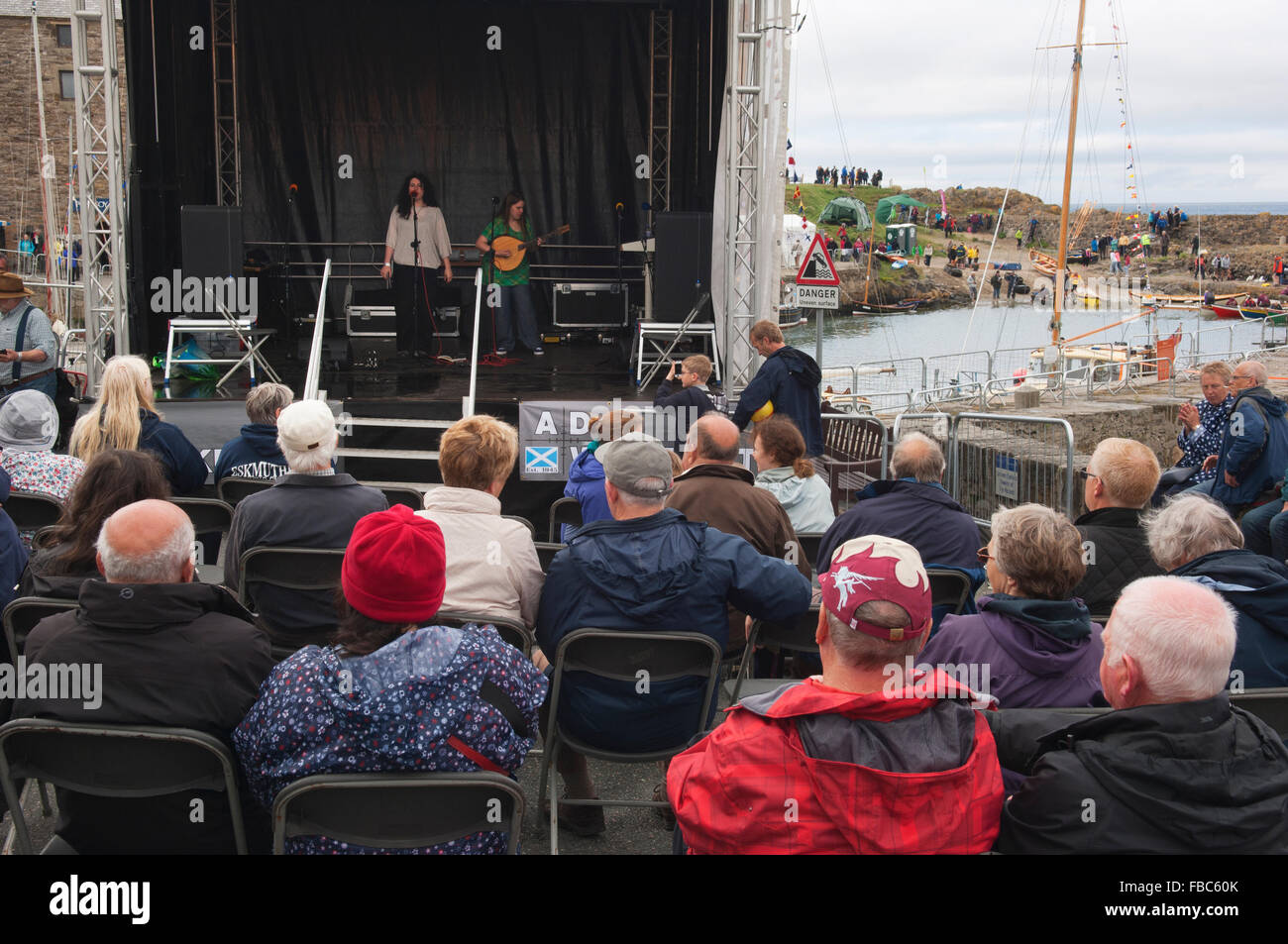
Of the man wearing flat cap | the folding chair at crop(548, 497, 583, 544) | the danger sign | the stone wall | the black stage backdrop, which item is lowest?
the folding chair at crop(548, 497, 583, 544)

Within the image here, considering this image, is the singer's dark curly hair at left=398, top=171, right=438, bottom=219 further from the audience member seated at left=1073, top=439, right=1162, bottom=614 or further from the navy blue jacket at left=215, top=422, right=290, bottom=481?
the audience member seated at left=1073, top=439, right=1162, bottom=614

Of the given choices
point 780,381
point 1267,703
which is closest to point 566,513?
point 780,381

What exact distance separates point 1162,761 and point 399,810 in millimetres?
1395

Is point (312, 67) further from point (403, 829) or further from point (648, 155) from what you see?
point (403, 829)

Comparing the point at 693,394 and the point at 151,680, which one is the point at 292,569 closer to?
the point at 151,680

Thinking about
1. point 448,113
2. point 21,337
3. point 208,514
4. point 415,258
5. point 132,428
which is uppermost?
point 448,113

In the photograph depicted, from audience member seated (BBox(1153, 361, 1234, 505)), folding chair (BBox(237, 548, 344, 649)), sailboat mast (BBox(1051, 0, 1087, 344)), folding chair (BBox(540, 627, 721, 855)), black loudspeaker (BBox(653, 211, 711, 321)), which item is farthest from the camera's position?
sailboat mast (BBox(1051, 0, 1087, 344))

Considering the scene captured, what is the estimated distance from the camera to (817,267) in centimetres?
856

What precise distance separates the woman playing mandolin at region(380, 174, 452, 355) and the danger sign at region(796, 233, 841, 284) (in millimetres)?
3327

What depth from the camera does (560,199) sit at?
1120 centimetres

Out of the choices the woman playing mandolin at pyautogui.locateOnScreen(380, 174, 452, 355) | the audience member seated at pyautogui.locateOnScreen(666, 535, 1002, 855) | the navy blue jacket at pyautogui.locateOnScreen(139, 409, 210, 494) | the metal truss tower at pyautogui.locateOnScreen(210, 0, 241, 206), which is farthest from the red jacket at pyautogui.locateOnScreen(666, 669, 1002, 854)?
the metal truss tower at pyautogui.locateOnScreen(210, 0, 241, 206)

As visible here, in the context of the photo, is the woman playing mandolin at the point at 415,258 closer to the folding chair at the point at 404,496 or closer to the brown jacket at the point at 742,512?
the folding chair at the point at 404,496

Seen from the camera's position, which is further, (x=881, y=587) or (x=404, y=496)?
(x=404, y=496)

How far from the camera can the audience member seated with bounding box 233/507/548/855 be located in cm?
212
